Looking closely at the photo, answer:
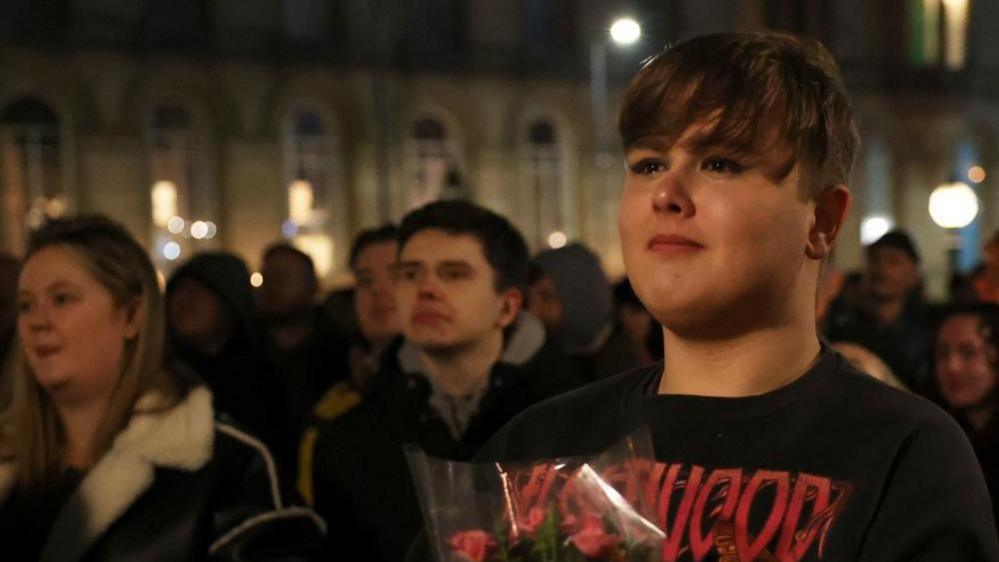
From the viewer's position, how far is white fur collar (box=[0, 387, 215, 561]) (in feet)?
11.1

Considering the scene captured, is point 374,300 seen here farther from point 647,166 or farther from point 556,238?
point 556,238

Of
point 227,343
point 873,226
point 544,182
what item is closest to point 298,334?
point 227,343

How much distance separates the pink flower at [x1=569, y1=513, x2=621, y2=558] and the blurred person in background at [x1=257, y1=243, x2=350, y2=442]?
5363 millimetres

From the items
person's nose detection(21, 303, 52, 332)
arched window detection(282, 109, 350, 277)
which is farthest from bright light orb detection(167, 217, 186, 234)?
person's nose detection(21, 303, 52, 332)

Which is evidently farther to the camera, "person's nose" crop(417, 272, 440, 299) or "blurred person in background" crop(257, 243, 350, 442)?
"blurred person in background" crop(257, 243, 350, 442)

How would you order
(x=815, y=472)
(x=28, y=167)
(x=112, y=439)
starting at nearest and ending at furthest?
(x=815, y=472)
(x=112, y=439)
(x=28, y=167)

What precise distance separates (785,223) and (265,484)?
215 cm

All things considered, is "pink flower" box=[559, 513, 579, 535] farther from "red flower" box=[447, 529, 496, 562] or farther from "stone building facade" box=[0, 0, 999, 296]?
"stone building facade" box=[0, 0, 999, 296]

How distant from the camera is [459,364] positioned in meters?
4.31

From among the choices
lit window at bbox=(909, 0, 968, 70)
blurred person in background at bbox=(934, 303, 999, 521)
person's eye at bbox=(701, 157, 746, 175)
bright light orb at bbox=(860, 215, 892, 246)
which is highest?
lit window at bbox=(909, 0, 968, 70)

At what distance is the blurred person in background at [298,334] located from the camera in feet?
24.1

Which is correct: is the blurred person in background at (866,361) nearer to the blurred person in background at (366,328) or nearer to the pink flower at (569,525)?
the blurred person in background at (366,328)

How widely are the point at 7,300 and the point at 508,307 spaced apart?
351cm

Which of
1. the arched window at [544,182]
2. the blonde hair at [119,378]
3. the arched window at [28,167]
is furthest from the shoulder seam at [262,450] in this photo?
the arched window at [544,182]
